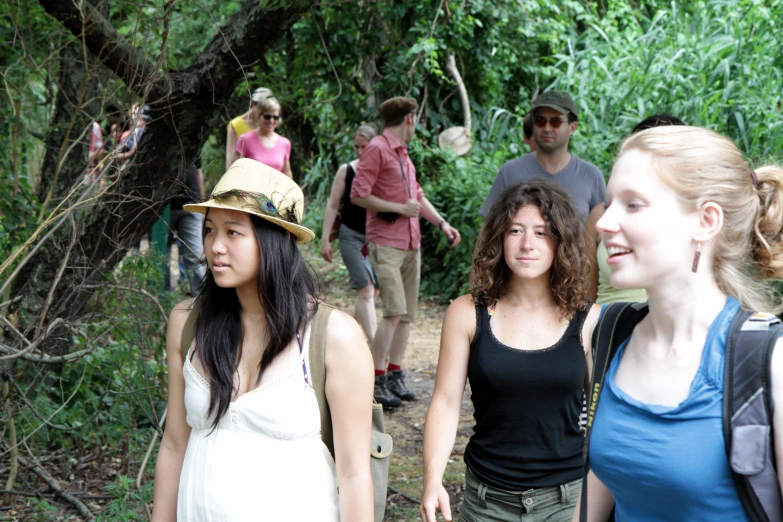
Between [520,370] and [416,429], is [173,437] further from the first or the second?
[416,429]

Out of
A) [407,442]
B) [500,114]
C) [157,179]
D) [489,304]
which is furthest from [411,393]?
[500,114]

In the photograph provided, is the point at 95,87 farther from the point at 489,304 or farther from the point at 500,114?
the point at 500,114

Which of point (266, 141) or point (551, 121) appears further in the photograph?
point (266, 141)

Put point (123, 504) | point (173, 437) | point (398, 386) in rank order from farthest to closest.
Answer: point (398, 386), point (123, 504), point (173, 437)

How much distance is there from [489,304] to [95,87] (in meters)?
4.28

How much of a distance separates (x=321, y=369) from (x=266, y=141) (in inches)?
234

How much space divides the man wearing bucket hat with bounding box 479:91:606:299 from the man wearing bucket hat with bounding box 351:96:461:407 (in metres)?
1.34

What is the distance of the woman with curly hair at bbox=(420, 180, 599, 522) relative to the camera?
109 inches

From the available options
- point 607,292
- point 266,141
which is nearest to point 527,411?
point 607,292

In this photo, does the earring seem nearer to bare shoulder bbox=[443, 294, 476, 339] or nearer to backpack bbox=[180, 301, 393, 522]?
backpack bbox=[180, 301, 393, 522]

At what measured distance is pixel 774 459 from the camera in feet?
5.03

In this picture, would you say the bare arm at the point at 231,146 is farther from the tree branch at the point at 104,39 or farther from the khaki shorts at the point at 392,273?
the tree branch at the point at 104,39

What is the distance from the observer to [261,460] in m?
2.29

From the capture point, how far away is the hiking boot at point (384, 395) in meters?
6.23
